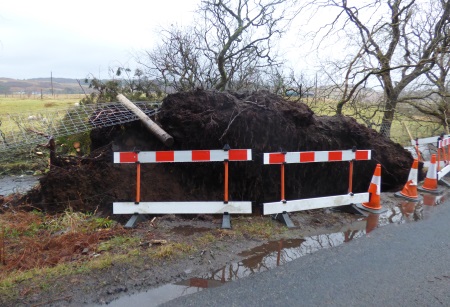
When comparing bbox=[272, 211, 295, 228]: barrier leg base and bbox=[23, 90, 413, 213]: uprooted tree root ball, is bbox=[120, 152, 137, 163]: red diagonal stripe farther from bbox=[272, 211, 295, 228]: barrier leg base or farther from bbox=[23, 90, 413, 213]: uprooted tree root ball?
bbox=[272, 211, 295, 228]: barrier leg base

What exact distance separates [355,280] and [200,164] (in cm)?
315

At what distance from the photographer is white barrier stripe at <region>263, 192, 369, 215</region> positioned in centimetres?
469

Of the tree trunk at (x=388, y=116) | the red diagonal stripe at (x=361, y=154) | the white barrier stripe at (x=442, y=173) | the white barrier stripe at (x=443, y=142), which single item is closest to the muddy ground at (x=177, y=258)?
the red diagonal stripe at (x=361, y=154)

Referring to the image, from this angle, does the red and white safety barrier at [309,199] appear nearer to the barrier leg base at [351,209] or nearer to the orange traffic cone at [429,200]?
the barrier leg base at [351,209]

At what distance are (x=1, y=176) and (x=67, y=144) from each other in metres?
2.38

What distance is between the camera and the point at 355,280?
309 centimetres

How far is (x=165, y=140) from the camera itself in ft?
16.4

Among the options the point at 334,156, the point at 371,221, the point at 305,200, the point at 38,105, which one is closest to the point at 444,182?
the point at 371,221

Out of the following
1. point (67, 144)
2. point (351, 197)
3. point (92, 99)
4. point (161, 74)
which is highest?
point (161, 74)

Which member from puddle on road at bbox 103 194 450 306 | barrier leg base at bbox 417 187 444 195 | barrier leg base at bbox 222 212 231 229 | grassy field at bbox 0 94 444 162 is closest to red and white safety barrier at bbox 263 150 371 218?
puddle on road at bbox 103 194 450 306

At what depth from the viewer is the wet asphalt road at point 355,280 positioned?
2750 mm

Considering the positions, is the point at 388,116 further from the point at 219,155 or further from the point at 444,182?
the point at 219,155

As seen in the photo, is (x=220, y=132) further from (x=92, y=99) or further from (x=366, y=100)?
(x=366, y=100)

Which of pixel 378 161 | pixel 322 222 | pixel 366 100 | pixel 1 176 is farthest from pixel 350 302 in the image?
pixel 366 100
